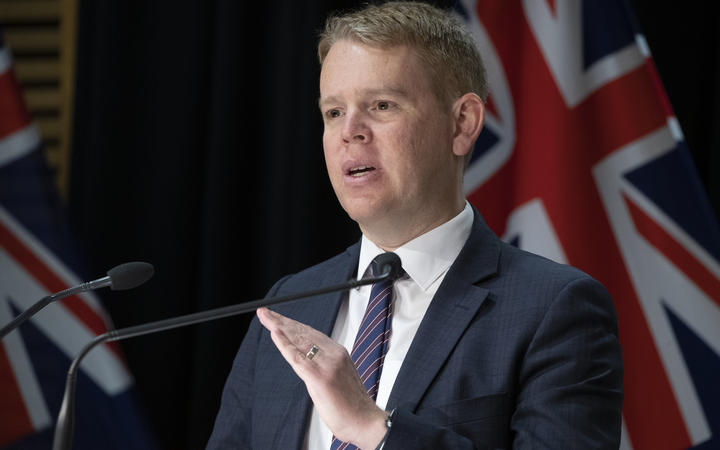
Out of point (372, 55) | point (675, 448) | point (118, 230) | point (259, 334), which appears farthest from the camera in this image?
point (118, 230)

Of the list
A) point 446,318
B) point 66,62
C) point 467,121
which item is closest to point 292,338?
point 446,318

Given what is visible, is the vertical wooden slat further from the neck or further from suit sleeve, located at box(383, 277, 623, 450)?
suit sleeve, located at box(383, 277, 623, 450)

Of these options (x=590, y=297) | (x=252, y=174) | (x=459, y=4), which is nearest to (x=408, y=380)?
(x=590, y=297)

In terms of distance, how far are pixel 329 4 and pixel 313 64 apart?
0.68 feet

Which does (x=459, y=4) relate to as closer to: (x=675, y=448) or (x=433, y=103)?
(x=433, y=103)

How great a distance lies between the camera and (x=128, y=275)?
1469 mm

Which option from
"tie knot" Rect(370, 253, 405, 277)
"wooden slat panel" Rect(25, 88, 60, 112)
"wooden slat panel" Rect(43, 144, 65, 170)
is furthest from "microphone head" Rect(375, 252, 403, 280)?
"wooden slat panel" Rect(25, 88, 60, 112)

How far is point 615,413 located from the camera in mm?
1578

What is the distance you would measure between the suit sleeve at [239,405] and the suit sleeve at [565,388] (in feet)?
1.74

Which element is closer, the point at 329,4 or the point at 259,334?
the point at 259,334

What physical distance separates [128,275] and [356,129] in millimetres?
535

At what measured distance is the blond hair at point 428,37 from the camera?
71.0 inches

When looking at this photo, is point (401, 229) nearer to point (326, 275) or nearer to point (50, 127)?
point (326, 275)

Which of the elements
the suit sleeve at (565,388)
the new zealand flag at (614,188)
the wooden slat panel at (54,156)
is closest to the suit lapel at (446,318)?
the suit sleeve at (565,388)
